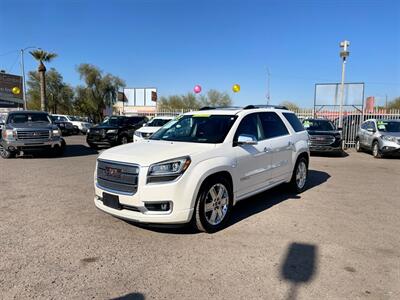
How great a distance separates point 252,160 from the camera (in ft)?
18.6

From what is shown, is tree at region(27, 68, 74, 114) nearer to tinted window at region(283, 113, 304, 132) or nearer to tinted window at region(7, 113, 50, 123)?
tinted window at region(7, 113, 50, 123)

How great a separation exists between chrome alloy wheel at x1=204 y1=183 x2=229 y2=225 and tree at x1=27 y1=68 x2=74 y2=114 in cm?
5899

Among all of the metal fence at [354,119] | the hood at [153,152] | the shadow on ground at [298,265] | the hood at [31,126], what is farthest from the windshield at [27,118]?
the metal fence at [354,119]

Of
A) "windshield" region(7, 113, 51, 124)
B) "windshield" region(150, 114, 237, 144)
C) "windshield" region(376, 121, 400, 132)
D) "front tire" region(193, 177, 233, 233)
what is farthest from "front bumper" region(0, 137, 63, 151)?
"windshield" region(376, 121, 400, 132)

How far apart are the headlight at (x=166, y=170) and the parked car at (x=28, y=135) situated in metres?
9.90

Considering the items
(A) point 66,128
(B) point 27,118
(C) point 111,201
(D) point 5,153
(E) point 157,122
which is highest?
(B) point 27,118

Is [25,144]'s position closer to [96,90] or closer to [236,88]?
[236,88]

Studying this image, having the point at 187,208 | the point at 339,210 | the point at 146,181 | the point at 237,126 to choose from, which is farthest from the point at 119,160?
the point at 339,210

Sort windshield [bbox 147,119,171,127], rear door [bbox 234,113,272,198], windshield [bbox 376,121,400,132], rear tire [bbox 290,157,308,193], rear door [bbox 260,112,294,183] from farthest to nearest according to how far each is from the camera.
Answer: windshield [bbox 147,119,171,127], windshield [bbox 376,121,400,132], rear tire [bbox 290,157,308,193], rear door [bbox 260,112,294,183], rear door [bbox 234,113,272,198]

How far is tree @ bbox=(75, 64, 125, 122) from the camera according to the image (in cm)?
5794

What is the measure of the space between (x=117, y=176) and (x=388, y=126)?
13.9 meters

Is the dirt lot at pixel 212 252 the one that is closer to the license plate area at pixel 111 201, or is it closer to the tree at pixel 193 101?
the license plate area at pixel 111 201

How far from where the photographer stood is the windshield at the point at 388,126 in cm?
1479

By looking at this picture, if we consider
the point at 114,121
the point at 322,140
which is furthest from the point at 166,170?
the point at 114,121
